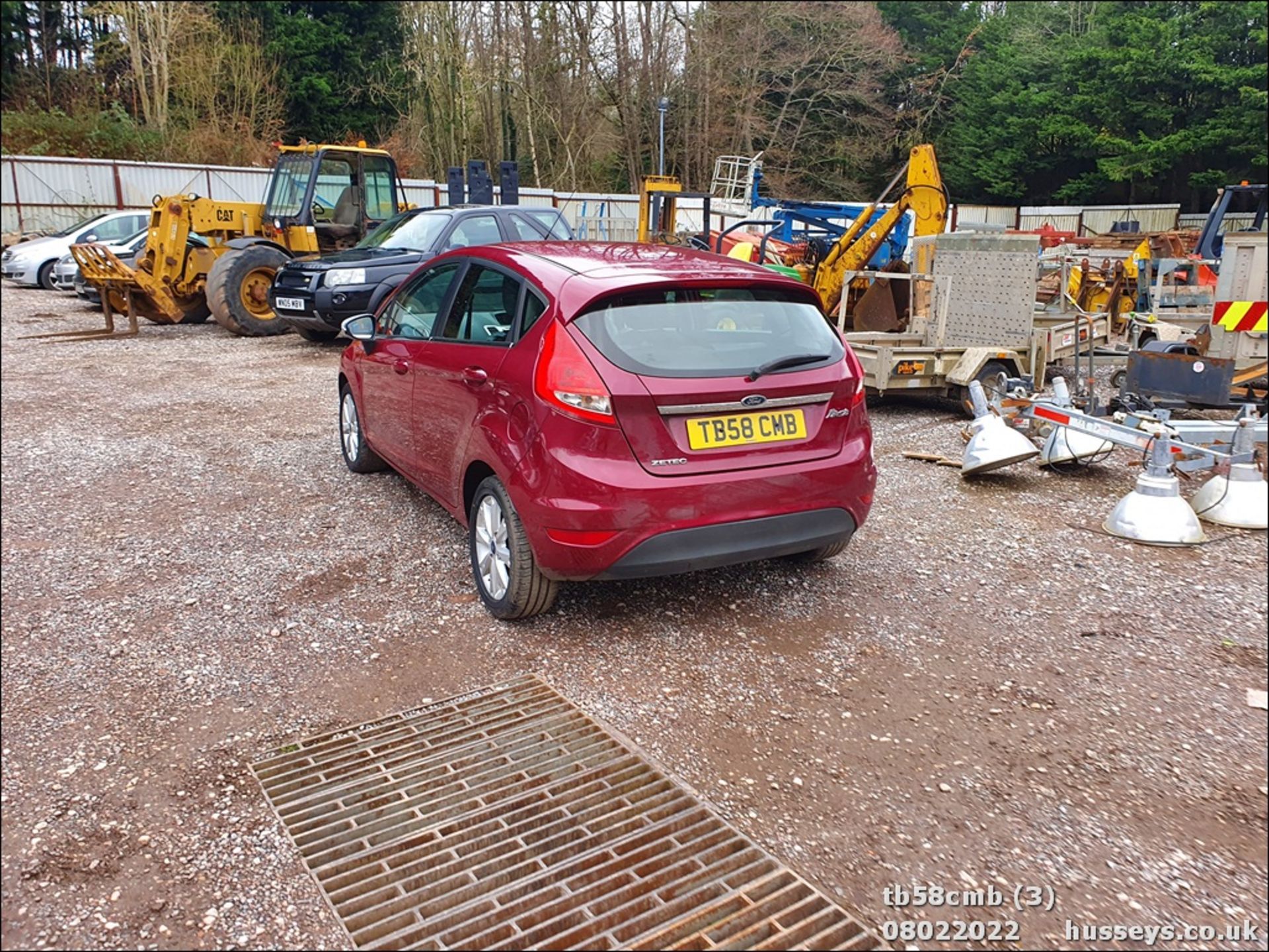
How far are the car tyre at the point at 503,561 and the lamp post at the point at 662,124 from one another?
20161 mm

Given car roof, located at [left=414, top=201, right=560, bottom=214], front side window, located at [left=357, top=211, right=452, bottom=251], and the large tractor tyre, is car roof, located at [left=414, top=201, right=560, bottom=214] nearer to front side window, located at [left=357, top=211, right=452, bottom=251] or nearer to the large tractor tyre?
front side window, located at [left=357, top=211, right=452, bottom=251]

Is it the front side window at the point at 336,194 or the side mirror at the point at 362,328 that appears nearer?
the side mirror at the point at 362,328

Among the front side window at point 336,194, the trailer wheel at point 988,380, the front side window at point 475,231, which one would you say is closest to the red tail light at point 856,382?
the trailer wheel at point 988,380

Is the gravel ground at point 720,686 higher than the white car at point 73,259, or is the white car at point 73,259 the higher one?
the white car at point 73,259

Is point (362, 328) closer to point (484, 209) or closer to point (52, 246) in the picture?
point (484, 209)

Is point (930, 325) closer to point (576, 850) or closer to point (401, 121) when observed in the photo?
point (576, 850)

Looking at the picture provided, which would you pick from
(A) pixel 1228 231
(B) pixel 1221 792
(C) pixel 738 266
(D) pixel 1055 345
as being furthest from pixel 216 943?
(D) pixel 1055 345

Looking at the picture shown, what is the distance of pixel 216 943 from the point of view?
2326 mm

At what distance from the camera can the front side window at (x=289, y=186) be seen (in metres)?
13.8

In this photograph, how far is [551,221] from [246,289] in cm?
459

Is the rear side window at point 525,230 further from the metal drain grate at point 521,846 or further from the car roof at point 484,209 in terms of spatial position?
the metal drain grate at point 521,846

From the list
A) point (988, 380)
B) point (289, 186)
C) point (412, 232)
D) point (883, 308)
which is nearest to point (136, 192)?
point (289, 186)

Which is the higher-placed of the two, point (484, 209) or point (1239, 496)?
point (484, 209)

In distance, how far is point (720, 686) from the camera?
362cm
